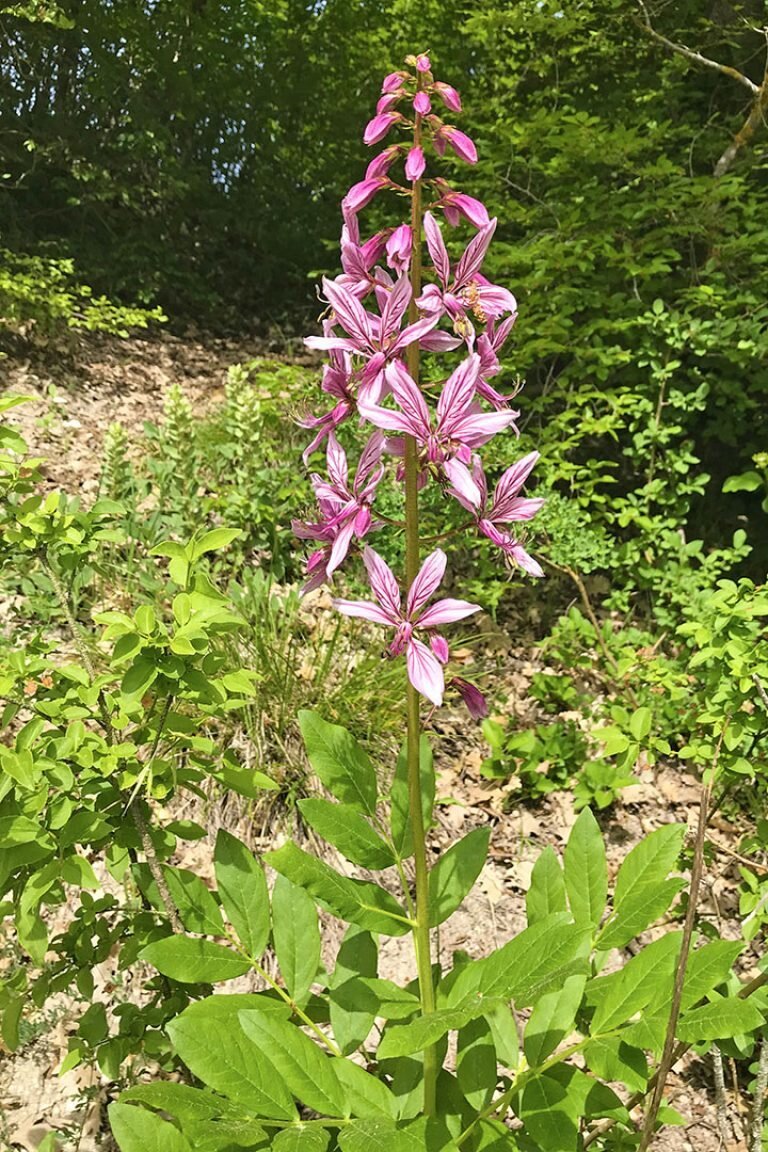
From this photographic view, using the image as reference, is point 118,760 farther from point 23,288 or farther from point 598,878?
point 23,288

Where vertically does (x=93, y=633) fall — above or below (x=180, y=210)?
below

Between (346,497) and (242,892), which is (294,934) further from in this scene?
(346,497)

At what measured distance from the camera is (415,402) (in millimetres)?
1054

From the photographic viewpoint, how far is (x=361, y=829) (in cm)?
126

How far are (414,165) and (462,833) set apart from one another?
2283 mm

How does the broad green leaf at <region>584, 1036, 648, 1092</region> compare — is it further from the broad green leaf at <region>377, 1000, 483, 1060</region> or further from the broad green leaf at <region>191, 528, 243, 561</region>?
the broad green leaf at <region>191, 528, 243, 561</region>

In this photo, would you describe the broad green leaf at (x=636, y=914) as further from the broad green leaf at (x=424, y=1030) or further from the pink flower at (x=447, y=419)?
the pink flower at (x=447, y=419)

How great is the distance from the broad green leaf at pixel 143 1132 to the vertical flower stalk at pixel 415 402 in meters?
0.40

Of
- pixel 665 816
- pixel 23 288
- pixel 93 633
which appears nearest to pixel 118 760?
pixel 93 633

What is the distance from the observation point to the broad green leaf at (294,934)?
1295 millimetres

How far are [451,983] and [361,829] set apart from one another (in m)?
0.29

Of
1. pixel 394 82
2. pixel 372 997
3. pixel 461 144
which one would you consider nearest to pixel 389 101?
pixel 394 82

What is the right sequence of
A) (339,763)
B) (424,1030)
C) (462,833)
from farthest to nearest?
(462,833) → (339,763) → (424,1030)

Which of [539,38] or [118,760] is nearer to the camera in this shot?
[118,760]
